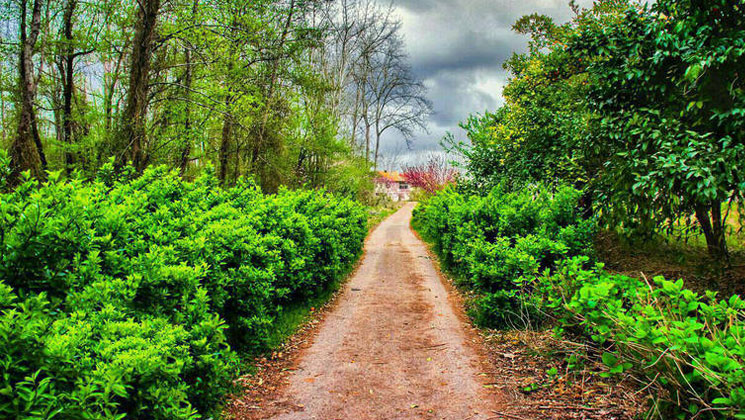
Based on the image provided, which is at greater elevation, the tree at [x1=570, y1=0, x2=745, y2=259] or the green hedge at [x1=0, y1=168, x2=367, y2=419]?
the tree at [x1=570, y1=0, x2=745, y2=259]

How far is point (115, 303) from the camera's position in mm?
2512

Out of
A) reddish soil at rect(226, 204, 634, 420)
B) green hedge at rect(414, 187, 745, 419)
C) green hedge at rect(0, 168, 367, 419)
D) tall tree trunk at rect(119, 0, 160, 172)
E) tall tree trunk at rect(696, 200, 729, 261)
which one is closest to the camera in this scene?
green hedge at rect(0, 168, 367, 419)

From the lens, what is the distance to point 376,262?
41.4ft

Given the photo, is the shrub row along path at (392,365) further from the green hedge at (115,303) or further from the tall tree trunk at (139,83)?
the tall tree trunk at (139,83)

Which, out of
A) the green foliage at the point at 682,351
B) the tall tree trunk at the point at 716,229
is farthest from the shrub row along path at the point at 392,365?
the tall tree trunk at the point at 716,229

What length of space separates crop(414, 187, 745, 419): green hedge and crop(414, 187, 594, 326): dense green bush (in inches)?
0.7

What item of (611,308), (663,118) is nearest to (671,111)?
(663,118)

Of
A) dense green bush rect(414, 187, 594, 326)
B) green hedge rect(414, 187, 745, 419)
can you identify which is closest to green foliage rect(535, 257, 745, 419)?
green hedge rect(414, 187, 745, 419)

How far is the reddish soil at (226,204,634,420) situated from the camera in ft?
11.7

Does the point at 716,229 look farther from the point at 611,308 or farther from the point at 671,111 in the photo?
the point at 611,308

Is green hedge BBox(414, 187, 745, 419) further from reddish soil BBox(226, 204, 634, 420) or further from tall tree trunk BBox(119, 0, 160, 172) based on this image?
tall tree trunk BBox(119, 0, 160, 172)

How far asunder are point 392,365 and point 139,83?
8.17 m

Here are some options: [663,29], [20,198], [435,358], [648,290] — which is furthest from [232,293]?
[663,29]

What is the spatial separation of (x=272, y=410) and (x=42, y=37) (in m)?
13.9
